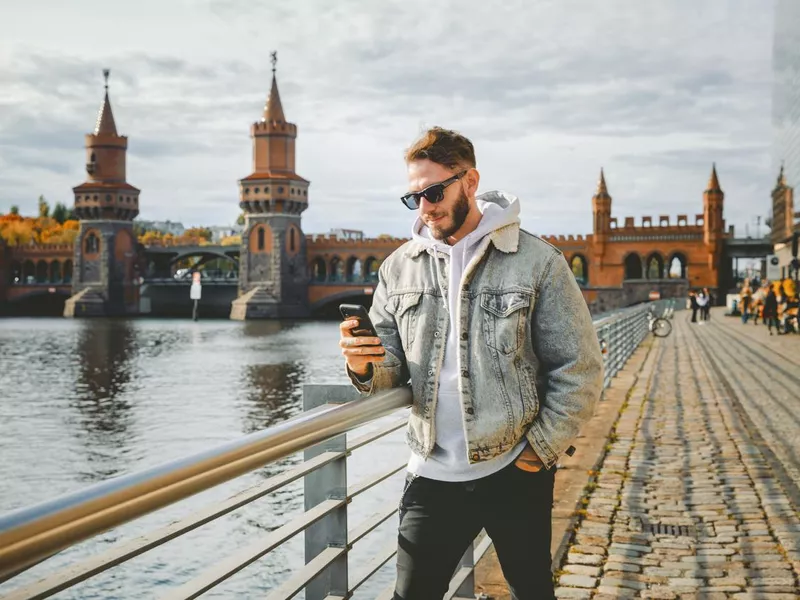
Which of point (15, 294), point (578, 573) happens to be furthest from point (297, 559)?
point (15, 294)

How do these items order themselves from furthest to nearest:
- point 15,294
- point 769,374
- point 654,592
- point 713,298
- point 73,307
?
point 15,294 → point 73,307 → point 713,298 → point 769,374 → point 654,592

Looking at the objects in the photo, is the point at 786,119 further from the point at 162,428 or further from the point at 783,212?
the point at 162,428

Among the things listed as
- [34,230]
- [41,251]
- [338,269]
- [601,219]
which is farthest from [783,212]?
[34,230]

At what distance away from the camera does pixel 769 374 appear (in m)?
12.8

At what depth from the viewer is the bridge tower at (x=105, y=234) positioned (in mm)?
70250

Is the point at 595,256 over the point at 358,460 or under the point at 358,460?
over

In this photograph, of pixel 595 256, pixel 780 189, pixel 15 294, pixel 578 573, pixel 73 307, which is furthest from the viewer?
pixel 15 294

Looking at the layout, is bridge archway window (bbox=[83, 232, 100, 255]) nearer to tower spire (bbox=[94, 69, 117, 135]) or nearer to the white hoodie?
tower spire (bbox=[94, 69, 117, 135])

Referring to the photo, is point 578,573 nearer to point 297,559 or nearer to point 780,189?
point 297,559

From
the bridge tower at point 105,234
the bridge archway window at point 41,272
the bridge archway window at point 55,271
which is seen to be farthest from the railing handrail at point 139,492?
the bridge archway window at point 55,271

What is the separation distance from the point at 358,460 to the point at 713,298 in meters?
46.0

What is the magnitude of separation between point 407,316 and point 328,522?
570mm

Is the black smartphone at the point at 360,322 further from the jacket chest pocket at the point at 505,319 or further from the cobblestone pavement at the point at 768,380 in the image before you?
the cobblestone pavement at the point at 768,380

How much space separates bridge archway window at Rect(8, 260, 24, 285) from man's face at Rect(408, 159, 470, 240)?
82.6 meters
